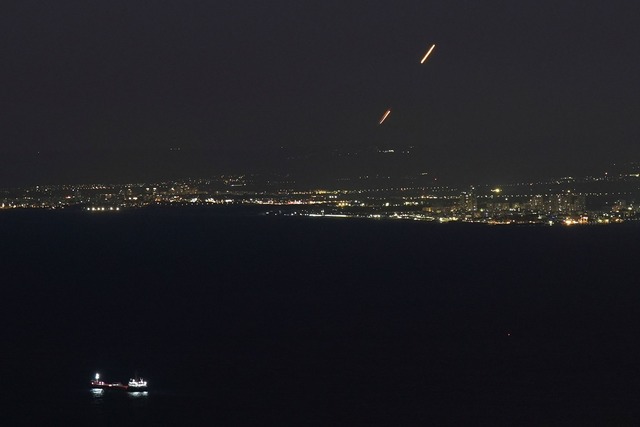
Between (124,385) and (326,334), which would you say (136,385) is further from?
(326,334)

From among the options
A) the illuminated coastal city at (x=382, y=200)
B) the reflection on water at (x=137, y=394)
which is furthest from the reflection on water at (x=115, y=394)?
the illuminated coastal city at (x=382, y=200)

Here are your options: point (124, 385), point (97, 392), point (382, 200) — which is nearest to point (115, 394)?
point (97, 392)

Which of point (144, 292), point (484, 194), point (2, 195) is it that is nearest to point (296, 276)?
point (144, 292)

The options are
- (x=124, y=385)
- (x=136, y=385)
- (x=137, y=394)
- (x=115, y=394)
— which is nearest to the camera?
(x=137, y=394)

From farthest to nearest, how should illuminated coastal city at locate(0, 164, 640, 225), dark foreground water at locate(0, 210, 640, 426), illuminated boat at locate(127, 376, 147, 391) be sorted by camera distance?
1. illuminated coastal city at locate(0, 164, 640, 225)
2. illuminated boat at locate(127, 376, 147, 391)
3. dark foreground water at locate(0, 210, 640, 426)

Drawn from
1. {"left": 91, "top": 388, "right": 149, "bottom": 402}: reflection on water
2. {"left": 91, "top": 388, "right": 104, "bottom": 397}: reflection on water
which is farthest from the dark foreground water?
{"left": 91, "top": 388, "right": 104, "bottom": 397}: reflection on water

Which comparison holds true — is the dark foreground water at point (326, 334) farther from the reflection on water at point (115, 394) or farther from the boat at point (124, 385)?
the boat at point (124, 385)

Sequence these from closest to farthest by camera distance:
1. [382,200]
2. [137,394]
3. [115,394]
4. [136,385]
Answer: [137,394] → [115,394] → [136,385] → [382,200]

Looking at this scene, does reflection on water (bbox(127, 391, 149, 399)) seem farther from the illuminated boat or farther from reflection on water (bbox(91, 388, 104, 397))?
reflection on water (bbox(91, 388, 104, 397))
